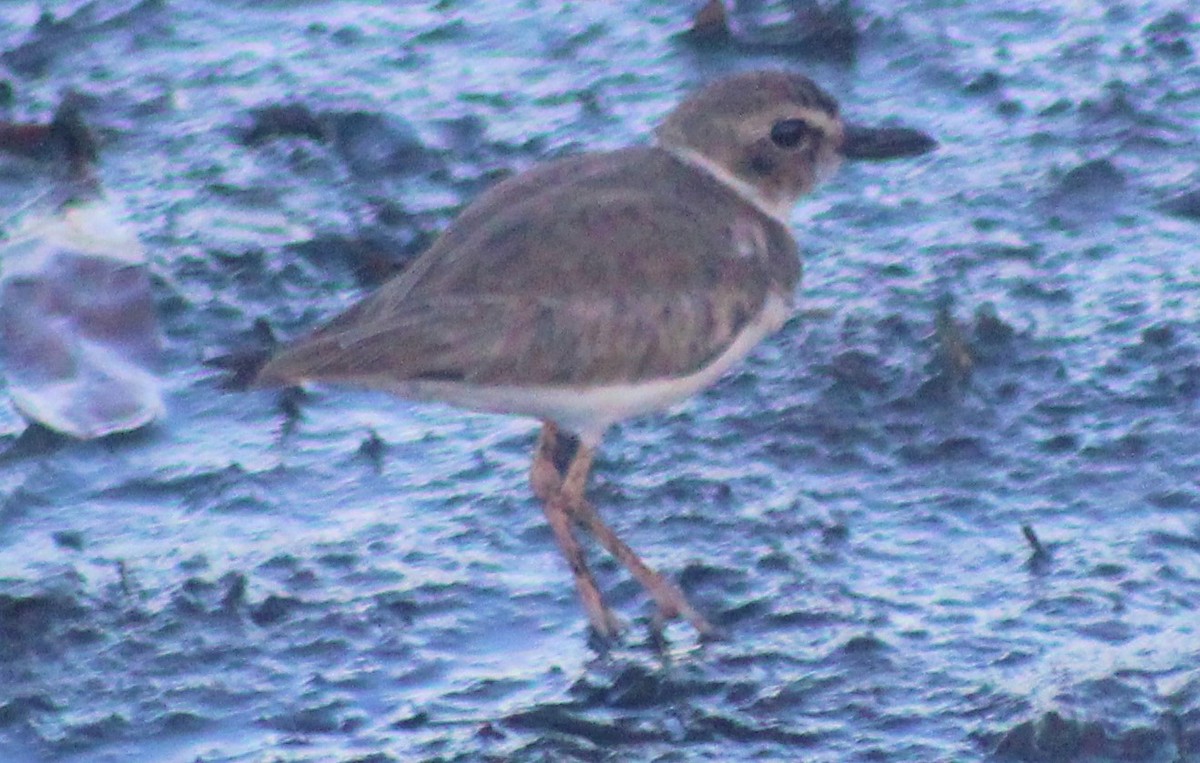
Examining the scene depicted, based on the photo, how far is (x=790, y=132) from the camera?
5.54 m

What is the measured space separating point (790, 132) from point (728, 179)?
0.20 meters

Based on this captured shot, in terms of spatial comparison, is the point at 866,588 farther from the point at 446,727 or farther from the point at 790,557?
the point at 446,727

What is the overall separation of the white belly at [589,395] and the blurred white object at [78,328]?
1.19 m

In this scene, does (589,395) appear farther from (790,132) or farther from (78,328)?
(78,328)

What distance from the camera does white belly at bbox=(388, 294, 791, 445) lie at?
4.80 metres

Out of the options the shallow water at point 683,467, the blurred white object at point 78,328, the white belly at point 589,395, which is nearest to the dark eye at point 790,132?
the white belly at point 589,395

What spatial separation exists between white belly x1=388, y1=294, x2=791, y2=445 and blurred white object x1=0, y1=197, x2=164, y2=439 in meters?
1.19

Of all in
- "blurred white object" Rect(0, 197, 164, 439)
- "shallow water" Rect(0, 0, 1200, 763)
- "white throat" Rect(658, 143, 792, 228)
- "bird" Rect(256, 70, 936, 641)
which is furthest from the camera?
"blurred white object" Rect(0, 197, 164, 439)

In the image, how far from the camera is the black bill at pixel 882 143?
18.7 ft

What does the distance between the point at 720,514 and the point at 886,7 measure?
9.73ft

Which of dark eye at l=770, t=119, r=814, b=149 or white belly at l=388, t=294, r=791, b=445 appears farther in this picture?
dark eye at l=770, t=119, r=814, b=149

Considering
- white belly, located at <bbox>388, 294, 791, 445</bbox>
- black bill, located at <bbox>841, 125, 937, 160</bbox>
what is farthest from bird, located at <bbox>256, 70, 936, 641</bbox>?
black bill, located at <bbox>841, 125, 937, 160</bbox>

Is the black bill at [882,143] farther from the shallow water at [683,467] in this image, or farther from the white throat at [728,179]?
the shallow water at [683,467]

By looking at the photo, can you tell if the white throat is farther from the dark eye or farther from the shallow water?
the shallow water
